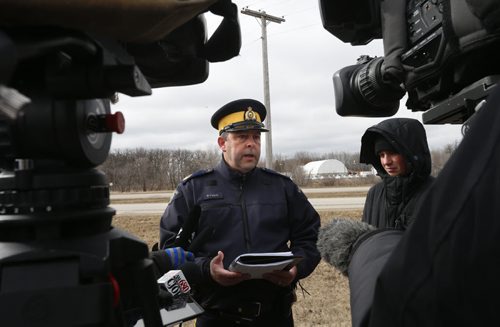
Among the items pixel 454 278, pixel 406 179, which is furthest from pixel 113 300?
pixel 406 179

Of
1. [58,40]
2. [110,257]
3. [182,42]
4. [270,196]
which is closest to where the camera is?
[58,40]

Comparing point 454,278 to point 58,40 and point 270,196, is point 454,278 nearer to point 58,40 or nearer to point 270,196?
point 58,40

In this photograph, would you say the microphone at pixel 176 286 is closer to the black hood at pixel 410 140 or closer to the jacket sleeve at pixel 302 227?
the jacket sleeve at pixel 302 227

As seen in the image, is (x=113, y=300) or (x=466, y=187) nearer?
(x=466, y=187)

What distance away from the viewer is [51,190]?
736 mm

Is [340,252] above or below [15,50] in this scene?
below

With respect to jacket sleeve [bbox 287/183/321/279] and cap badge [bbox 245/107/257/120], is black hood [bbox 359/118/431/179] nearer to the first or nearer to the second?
jacket sleeve [bbox 287/183/321/279]

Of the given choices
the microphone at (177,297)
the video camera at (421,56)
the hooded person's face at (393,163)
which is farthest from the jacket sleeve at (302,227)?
the microphone at (177,297)

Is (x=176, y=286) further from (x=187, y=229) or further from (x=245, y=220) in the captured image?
(x=245, y=220)

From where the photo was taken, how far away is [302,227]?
9.30ft

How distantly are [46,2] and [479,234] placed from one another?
616 mm

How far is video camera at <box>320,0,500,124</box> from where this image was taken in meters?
1.00

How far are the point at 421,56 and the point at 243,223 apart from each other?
5.55 feet

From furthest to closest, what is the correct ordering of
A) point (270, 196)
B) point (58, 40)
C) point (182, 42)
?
point (270, 196)
point (182, 42)
point (58, 40)
